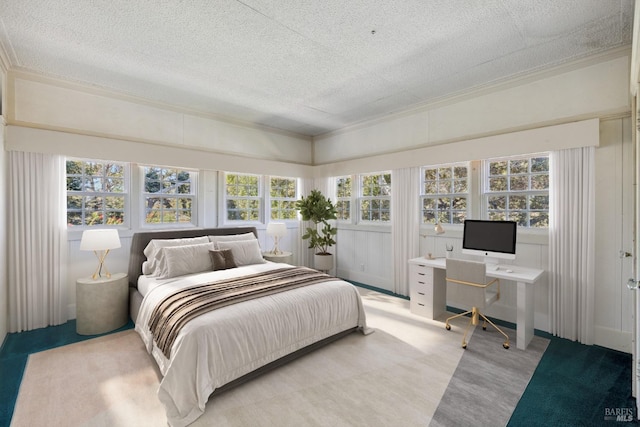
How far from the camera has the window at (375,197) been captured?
5.27 metres

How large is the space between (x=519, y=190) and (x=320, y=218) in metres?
3.10

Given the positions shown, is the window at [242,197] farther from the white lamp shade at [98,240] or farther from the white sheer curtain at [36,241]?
the white sheer curtain at [36,241]

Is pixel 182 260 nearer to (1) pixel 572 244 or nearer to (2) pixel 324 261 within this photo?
(2) pixel 324 261

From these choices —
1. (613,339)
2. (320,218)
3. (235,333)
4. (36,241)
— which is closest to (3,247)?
(36,241)

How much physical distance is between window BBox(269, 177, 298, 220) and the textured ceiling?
2063mm

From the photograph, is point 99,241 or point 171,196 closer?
point 99,241

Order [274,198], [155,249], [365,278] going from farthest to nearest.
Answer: [274,198]
[365,278]
[155,249]

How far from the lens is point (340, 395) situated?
2.30m

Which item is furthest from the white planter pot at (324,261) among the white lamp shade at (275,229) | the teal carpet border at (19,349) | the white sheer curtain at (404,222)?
the teal carpet border at (19,349)

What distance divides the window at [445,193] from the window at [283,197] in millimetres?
2606

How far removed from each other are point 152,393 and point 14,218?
2734mm

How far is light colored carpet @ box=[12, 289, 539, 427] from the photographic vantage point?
2.05 meters

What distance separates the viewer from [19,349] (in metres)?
2.99

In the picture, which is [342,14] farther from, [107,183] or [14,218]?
[14,218]
